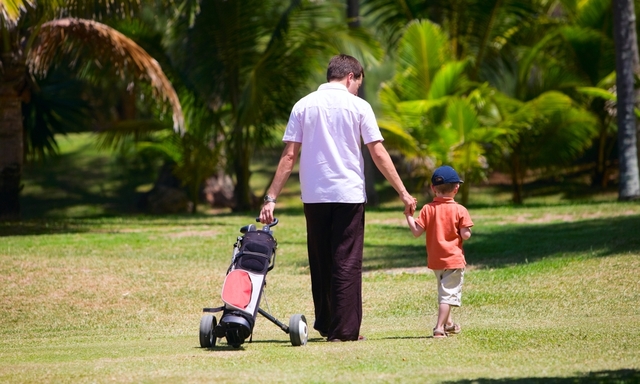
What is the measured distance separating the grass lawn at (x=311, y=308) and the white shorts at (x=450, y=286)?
29 cm

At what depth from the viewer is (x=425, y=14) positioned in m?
23.3

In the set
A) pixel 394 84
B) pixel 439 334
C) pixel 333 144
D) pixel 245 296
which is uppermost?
pixel 394 84

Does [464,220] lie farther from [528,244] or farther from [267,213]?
[528,244]

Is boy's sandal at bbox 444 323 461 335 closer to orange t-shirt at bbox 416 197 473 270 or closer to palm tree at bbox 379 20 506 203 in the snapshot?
orange t-shirt at bbox 416 197 473 270

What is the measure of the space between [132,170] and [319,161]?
24.7 m

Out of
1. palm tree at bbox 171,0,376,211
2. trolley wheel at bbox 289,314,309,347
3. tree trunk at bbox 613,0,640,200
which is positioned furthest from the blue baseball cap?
palm tree at bbox 171,0,376,211

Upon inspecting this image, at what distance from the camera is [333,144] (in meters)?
6.59

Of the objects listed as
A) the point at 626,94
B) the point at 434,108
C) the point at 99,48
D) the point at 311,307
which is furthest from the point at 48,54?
the point at 626,94

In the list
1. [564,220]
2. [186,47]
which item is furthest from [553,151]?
[186,47]

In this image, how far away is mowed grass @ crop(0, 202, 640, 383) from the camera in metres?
5.52

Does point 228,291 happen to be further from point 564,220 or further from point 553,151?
point 553,151

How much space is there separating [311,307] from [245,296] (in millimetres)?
3209

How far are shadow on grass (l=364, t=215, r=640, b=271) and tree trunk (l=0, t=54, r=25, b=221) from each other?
6.03 meters

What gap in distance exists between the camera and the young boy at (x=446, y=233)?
21.7 ft
